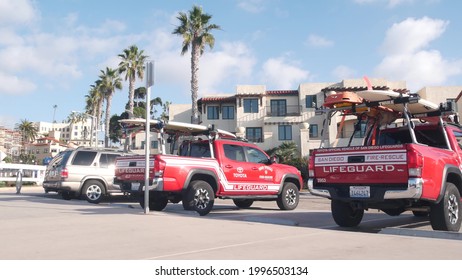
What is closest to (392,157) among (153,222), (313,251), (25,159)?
(313,251)

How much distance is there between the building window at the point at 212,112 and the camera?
128ft

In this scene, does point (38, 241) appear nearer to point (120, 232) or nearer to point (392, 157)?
point (120, 232)

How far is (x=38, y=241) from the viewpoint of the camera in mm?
6289

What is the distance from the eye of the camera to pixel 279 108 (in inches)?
1510

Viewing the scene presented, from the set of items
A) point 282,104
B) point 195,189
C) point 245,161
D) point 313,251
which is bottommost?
point 313,251

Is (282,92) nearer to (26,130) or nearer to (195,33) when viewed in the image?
(195,33)

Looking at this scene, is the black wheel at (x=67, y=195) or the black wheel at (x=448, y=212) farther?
the black wheel at (x=67, y=195)

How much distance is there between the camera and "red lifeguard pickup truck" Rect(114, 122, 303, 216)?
9836 millimetres

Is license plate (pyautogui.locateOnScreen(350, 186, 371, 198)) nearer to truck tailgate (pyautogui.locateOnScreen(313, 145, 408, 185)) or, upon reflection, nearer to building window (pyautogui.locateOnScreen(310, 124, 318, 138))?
truck tailgate (pyautogui.locateOnScreen(313, 145, 408, 185))

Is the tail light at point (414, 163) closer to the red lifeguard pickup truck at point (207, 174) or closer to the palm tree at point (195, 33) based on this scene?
the red lifeguard pickup truck at point (207, 174)

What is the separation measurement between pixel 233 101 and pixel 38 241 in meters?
33.3

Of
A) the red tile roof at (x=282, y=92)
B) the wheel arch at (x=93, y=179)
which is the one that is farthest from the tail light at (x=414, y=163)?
the red tile roof at (x=282, y=92)

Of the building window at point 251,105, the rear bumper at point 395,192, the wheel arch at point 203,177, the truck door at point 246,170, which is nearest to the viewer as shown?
the rear bumper at point 395,192

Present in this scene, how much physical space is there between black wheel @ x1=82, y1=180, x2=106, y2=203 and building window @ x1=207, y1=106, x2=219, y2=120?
2465cm
